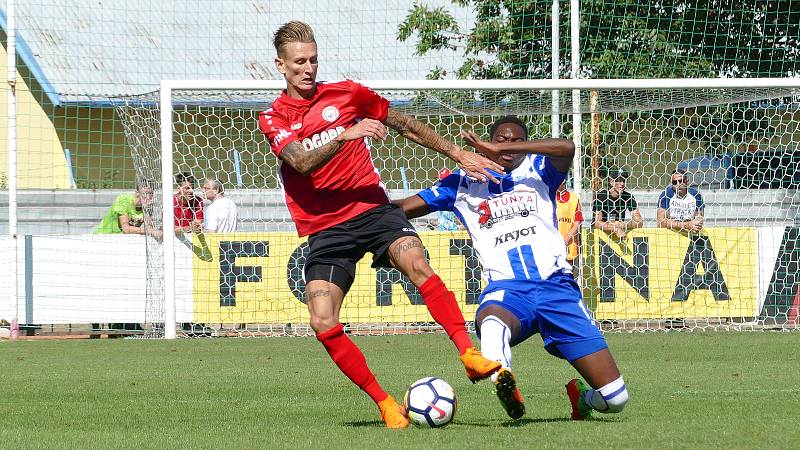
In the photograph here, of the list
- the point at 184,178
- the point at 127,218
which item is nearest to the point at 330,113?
the point at 184,178

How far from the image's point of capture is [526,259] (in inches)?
264

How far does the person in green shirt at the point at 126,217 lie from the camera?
16062 mm

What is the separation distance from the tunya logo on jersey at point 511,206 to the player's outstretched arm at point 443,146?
13 cm

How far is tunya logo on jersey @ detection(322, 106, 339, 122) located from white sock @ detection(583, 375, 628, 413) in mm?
2042

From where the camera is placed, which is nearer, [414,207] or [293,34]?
[293,34]

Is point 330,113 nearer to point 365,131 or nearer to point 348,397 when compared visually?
point 365,131

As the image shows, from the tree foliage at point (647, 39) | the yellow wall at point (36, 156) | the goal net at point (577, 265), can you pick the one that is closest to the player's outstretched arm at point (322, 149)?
the goal net at point (577, 265)

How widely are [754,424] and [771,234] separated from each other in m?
9.78

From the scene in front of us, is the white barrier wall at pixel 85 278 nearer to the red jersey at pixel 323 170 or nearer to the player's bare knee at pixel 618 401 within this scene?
the red jersey at pixel 323 170

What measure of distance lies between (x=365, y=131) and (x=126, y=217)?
1054cm

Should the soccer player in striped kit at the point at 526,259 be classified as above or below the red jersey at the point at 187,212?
above

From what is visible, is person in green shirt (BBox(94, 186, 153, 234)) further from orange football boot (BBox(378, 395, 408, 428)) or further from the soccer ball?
the soccer ball

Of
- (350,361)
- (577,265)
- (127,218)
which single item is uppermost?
(350,361)

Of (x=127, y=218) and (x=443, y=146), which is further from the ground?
(x=443, y=146)
